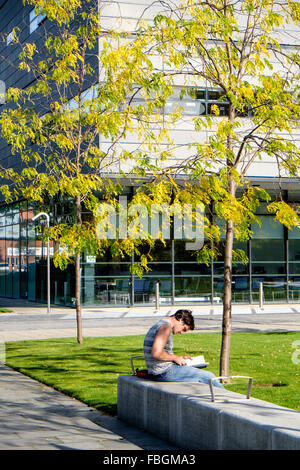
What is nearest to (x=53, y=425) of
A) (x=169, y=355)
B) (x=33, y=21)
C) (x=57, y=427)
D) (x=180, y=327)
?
(x=57, y=427)

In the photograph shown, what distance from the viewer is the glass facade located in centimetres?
3053

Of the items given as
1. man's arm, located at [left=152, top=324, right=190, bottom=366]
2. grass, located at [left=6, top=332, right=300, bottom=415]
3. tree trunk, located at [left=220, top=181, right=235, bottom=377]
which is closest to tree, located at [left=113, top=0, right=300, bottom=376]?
tree trunk, located at [left=220, top=181, right=235, bottom=377]

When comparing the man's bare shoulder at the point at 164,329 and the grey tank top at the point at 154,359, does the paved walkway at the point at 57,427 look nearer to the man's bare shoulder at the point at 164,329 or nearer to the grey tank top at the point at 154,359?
the grey tank top at the point at 154,359

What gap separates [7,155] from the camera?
38.5 m

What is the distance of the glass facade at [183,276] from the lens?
30531 mm

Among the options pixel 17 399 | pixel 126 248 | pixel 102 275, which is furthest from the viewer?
pixel 102 275

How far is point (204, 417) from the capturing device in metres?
6.49

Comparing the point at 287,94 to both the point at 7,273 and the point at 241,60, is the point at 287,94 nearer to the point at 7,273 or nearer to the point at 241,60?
the point at 241,60

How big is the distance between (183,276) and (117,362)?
1852cm

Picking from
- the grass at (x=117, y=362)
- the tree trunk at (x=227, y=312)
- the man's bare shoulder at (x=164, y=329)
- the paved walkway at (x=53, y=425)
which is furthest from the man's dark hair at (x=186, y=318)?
the tree trunk at (x=227, y=312)
